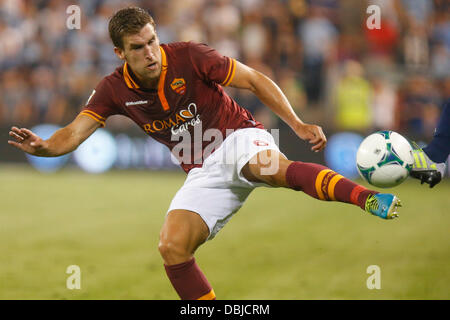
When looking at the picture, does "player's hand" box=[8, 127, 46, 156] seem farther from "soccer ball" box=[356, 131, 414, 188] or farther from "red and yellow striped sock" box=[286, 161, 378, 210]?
"soccer ball" box=[356, 131, 414, 188]

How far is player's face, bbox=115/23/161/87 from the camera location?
3838mm

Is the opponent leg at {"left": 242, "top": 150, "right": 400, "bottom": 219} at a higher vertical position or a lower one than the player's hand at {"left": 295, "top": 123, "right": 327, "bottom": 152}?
lower

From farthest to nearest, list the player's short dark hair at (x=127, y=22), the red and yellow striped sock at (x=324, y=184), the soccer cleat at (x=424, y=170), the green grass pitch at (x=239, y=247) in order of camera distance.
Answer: the green grass pitch at (x=239, y=247), the soccer cleat at (x=424, y=170), the player's short dark hair at (x=127, y=22), the red and yellow striped sock at (x=324, y=184)

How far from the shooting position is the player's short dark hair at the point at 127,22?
12.6ft

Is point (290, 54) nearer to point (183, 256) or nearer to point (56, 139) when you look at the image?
point (56, 139)

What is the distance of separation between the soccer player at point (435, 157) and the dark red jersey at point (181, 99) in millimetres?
1092

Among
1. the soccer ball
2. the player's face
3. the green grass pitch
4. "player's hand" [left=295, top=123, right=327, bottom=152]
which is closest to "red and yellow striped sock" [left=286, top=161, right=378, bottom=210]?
"player's hand" [left=295, top=123, right=327, bottom=152]

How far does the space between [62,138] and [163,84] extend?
717 mm

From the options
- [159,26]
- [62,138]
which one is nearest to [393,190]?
[159,26]

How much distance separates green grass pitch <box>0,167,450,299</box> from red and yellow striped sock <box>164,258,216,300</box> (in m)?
0.71

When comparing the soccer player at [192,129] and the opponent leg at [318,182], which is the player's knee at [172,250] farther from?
the opponent leg at [318,182]

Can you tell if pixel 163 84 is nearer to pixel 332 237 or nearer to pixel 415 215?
pixel 332 237

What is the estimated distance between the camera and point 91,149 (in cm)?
1150

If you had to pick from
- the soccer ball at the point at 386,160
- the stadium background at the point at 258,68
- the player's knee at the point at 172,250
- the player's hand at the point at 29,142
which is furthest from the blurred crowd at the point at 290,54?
the player's hand at the point at 29,142
